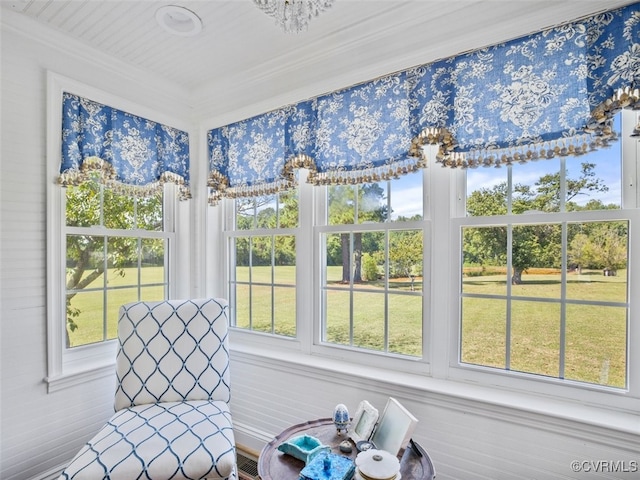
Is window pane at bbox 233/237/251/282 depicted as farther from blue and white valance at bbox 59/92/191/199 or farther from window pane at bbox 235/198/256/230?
blue and white valance at bbox 59/92/191/199

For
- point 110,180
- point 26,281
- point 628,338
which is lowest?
point 628,338

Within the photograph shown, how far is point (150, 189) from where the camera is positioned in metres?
2.41

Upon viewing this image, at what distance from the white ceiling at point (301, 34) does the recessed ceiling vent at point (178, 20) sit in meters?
0.03

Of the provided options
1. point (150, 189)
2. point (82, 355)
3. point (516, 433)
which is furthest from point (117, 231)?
point (516, 433)

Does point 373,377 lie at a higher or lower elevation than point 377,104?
lower

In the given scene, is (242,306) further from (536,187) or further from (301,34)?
(536,187)

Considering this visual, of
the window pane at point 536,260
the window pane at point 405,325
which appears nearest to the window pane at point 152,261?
the window pane at point 405,325

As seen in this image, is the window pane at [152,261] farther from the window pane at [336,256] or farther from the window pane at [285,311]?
the window pane at [336,256]

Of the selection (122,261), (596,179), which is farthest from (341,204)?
(122,261)

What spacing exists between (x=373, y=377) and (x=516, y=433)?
26.2 inches

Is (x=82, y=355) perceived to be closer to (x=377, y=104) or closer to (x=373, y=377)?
(x=373, y=377)

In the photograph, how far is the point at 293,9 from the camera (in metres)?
1.19

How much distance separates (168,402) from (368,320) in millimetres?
1204

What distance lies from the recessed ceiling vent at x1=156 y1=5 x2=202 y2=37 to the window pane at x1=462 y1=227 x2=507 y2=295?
5.93 ft
